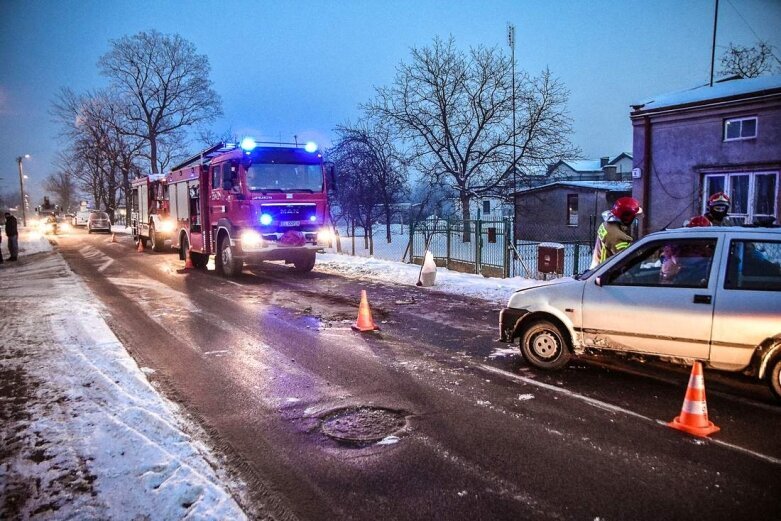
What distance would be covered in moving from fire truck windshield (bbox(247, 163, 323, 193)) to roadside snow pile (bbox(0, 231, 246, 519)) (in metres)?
6.70

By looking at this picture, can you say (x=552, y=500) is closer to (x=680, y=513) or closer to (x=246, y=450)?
(x=680, y=513)

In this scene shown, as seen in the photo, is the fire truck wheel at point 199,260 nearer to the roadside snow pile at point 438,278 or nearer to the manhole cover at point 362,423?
the roadside snow pile at point 438,278

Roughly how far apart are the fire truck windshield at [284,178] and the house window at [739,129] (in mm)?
13209

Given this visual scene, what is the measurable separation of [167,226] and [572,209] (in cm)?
2348

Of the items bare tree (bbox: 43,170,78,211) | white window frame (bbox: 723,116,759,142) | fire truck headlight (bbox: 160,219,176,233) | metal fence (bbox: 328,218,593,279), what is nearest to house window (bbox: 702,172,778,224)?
white window frame (bbox: 723,116,759,142)

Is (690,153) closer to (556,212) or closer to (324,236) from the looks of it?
(324,236)

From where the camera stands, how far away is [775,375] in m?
4.62

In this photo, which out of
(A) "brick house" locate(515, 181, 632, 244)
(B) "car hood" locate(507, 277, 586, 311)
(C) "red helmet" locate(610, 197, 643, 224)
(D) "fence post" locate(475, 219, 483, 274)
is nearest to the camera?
(B) "car hood" locate(507, 277, 586, 311)

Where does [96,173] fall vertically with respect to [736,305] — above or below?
above

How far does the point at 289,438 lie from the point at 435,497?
1444 millimetres

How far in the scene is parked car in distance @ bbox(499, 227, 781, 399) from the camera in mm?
4684

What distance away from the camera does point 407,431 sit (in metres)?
4.33

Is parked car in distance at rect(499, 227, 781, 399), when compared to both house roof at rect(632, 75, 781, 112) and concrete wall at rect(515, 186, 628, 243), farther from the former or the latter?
concrete wall at rect(515, 186, 628, 243)

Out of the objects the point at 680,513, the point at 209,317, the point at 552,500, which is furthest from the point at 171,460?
the point at 209,317
